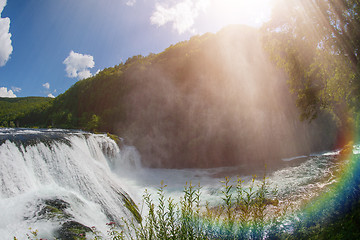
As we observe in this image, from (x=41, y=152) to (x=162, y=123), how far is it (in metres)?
16.6

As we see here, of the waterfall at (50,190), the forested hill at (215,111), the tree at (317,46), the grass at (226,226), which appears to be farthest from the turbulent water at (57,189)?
the forested hill at (215,111)

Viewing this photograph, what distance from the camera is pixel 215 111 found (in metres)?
23.7

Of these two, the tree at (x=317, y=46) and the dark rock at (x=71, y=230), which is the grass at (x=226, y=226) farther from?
the tree at (x=317, y=46)

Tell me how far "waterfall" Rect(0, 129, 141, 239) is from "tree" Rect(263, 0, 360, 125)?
8.88 metres

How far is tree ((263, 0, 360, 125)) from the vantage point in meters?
6.13

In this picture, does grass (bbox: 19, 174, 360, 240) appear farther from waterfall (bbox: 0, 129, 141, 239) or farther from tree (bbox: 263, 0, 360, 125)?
tree (bbox: 263, 0, 360, 125)

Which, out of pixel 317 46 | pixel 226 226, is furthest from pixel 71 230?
pixel 317 46

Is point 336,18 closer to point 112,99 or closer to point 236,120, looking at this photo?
point 236,120

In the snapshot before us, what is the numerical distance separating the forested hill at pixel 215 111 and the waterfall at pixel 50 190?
11816 millimetres

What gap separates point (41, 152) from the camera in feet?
28.4

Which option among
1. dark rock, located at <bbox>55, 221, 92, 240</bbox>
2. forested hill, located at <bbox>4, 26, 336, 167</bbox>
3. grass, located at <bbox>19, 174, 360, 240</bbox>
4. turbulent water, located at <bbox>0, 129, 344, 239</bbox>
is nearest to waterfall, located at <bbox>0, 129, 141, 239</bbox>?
turbulent water, located at <bbox>0, 129, 344, 239</bbox>

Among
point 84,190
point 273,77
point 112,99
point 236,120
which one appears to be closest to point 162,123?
point 236,120

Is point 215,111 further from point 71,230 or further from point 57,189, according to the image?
point 71,230

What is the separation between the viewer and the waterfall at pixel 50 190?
17.1 feet
